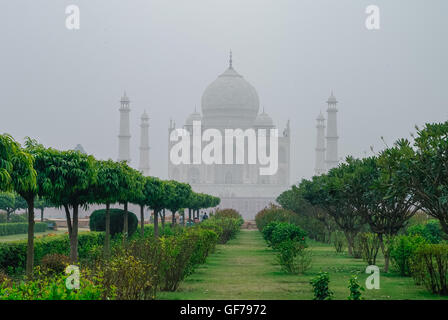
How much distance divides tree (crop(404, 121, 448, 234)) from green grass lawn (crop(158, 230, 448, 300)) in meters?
1.36

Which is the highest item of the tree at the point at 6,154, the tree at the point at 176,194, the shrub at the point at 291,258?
the tree at the point at 6,154

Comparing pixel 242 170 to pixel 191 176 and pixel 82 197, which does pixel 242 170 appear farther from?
pixel 82 197

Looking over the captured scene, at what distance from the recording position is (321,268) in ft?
47.1

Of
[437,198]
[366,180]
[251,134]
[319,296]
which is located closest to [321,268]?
[366,180]

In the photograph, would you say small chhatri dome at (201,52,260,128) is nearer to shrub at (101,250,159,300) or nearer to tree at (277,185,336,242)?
tree at (277,185,336,242)

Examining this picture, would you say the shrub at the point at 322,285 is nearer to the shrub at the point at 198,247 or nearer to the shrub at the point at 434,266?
the shrub at the point at 434,266

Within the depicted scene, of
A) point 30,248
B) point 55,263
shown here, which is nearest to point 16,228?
point 55,263

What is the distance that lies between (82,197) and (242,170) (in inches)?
2142

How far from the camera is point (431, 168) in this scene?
33.9ft

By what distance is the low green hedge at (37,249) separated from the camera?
41.2 feet

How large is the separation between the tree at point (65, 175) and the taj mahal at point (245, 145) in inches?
1944

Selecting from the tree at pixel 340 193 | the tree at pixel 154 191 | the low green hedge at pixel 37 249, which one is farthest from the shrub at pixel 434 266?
the tree at pixel 154 191

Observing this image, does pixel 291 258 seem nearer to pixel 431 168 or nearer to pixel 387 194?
pixel 387 194
